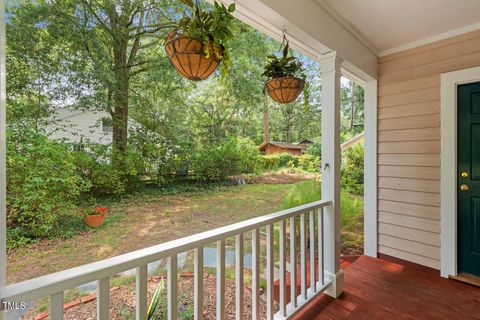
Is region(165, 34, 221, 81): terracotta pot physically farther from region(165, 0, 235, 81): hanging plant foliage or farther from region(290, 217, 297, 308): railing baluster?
region(290, 217, 297, 308): railing baluster

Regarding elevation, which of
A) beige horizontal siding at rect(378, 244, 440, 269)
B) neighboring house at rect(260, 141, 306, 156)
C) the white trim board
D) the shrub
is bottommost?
beige horizontal siding at rect(378, 244, 440, 269)

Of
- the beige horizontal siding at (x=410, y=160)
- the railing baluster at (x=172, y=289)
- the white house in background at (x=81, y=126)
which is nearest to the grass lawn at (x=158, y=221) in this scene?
the white house in background at (x=81, y=126)

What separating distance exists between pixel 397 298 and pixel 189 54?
242 cm

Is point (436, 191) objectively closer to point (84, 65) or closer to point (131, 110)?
point (131, 110)

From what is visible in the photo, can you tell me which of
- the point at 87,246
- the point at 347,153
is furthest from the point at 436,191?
the point at 87,246

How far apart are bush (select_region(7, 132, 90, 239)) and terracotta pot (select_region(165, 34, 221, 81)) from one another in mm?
1607

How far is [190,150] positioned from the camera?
340 cm

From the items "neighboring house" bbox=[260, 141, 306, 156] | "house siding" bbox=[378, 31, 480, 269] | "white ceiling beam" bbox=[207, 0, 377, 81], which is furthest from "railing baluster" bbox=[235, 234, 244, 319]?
"neighboring house" bbox=[260, 141, 306, 156]

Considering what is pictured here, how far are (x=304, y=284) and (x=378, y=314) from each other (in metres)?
0.60

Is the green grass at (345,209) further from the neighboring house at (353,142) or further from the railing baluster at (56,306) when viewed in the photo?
the railing baluster at (56,306)

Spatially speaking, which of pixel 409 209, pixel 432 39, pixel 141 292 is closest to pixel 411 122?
pixel 432 39

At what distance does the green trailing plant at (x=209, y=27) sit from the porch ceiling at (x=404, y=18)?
105 centimetres

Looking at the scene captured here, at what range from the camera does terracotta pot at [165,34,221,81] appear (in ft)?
3.39

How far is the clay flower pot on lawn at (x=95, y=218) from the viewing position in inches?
89.4
